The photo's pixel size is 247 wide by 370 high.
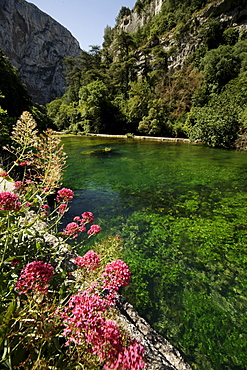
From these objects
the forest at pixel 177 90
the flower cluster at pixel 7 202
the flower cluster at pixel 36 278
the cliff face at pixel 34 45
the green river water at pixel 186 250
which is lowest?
the green river water at pixel 186 250

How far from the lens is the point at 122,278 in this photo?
1347 millimetres

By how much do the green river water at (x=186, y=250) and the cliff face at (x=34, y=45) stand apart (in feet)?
311

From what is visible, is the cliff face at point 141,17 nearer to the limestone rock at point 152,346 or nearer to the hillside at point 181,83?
the hillside at point 181,83

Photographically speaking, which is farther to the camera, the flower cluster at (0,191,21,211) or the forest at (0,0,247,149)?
the forest at (0,0,247,149)

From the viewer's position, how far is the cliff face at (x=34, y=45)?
7412 centimetres

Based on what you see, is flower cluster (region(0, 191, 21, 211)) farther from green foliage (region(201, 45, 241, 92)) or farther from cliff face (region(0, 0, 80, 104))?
cliff face (region(0, 0, 80, 104))

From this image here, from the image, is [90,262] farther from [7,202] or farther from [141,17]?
[141,17]

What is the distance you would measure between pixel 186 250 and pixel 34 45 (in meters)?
109

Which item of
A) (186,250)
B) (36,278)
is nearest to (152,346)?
(36,278)

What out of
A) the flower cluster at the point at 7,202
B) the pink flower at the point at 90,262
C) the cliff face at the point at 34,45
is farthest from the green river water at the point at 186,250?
the cliff face at the point at 34,45

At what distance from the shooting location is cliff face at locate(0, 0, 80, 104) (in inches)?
2918

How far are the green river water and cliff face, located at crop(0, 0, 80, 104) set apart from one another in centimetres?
9490

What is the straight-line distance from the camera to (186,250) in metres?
4.14

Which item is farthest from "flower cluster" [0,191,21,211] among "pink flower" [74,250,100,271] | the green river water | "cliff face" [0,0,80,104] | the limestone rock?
"cliff face" [0,0,80,104]
